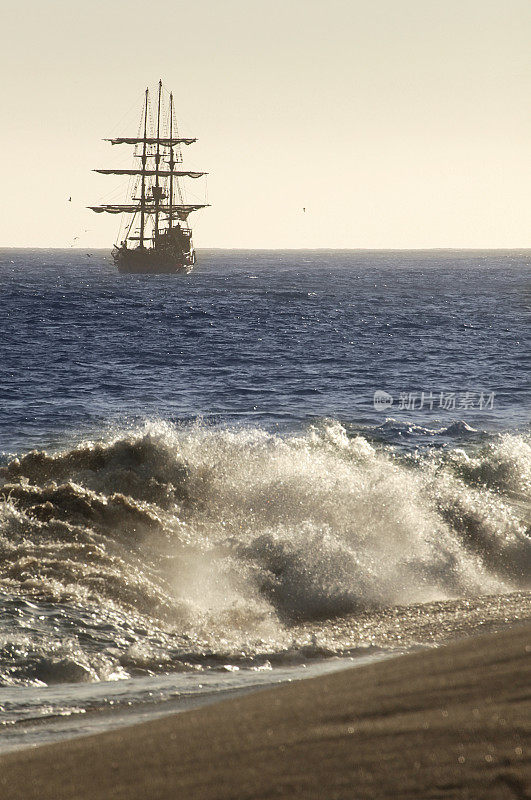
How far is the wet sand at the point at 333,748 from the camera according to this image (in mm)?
2463

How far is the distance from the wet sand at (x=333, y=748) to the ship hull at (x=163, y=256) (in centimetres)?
10651

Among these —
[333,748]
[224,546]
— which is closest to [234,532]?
[224,546]

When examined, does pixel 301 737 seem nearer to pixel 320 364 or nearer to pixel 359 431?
pixel 359 431

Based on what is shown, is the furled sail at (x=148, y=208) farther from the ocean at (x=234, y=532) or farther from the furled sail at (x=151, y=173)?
the ocean at (x=234, y=532)

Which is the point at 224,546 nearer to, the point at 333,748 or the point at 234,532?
the point at 234,532

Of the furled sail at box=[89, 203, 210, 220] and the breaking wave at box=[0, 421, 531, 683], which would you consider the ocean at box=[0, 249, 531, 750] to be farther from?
the furled sail at box=[89, 203, 210, 220]

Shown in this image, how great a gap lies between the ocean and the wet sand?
41.4 inches

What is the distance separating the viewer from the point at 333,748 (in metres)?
2.79

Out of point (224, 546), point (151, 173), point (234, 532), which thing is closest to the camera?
point (224, 546)

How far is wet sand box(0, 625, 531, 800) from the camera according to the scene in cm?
246

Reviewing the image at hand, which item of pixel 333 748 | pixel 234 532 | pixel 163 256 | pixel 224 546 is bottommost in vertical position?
pixel 234 532

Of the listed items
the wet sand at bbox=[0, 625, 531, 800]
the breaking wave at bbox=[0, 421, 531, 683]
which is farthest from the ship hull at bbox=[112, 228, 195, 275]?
the wet sand at bbox=[0, 625, 531, 800]

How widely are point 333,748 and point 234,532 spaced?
752cm

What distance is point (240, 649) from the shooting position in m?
6.13
